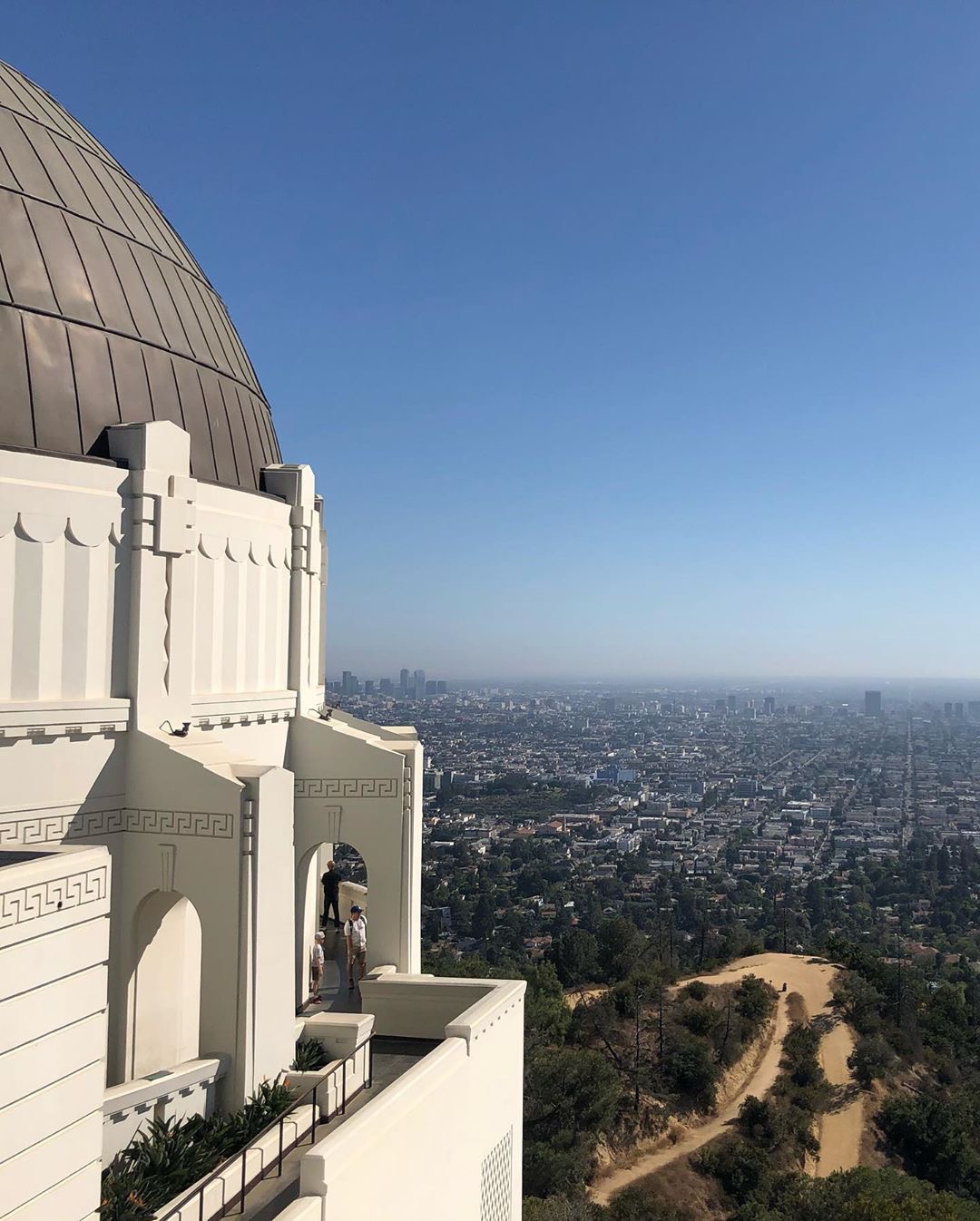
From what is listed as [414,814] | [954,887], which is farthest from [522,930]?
[414,814]

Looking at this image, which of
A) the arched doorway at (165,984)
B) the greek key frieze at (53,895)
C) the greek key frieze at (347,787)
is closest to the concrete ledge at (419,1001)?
the greek key frieze at (347,787)

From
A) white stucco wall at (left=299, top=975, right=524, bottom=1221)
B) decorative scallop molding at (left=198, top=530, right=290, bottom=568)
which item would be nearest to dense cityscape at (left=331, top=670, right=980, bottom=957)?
white stucco wall at (left=299, top=975, right=524, bottom=1221)

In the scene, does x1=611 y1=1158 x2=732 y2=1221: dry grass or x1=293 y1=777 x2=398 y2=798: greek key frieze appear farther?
x1=611 y1=1158 x2=732 y2=1221: dry grass

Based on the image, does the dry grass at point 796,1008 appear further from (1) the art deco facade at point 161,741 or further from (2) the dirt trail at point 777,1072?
Result: (1) the art deco facade at point 161,741

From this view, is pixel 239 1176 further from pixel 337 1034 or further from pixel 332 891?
pixel 332 891

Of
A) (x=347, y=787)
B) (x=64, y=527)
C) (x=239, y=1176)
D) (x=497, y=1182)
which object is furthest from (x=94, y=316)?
(x=497, y=1182)

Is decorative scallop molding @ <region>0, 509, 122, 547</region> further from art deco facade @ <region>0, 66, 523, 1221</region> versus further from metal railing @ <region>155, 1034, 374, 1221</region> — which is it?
metal railing @ <region>155, 1034, 374, 1221</region>
